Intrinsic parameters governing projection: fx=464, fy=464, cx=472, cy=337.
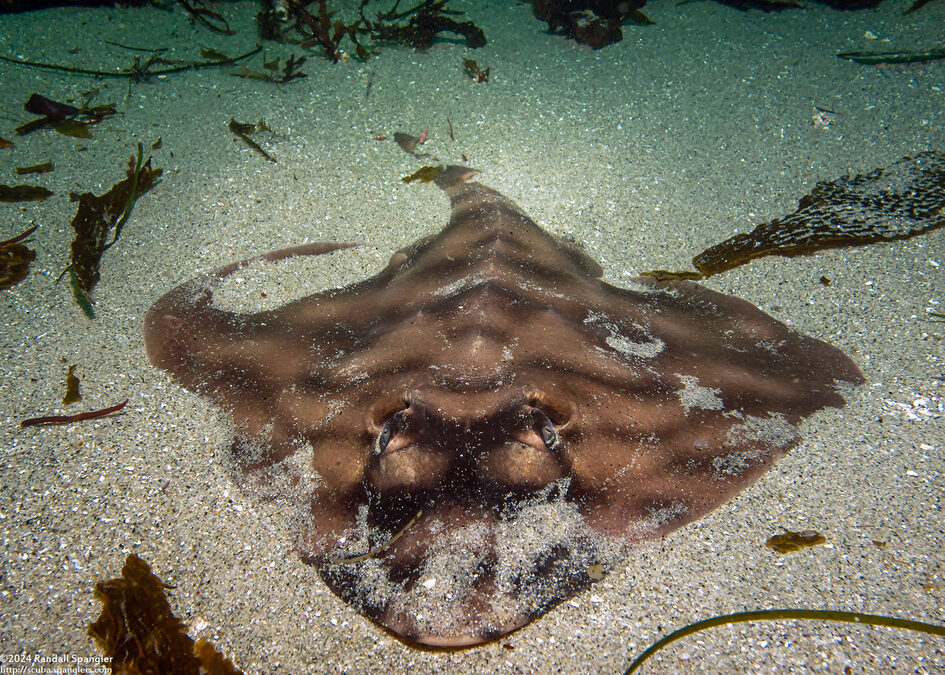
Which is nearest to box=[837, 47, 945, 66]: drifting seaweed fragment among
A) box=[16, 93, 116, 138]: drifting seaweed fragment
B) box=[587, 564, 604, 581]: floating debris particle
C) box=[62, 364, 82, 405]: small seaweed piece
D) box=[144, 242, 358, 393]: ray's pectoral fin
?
box=[587, 564, 604, 581]: floating debris particle

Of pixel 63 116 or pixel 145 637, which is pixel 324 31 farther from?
pixel 145 637

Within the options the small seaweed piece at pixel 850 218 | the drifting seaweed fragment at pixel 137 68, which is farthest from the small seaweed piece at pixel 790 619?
the drifting seaweed fragment at pixel 137 68

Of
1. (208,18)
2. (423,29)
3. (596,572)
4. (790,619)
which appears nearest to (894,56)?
(423,29)

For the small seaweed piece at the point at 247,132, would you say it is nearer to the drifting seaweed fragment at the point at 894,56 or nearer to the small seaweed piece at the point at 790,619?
the small seaweed piece at the point at 790,619

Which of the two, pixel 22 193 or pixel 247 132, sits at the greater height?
pixel 247 132

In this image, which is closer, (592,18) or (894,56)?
(894,56)

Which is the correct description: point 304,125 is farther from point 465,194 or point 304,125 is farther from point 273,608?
point 273,608
